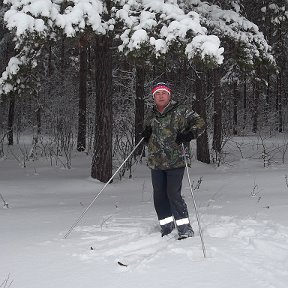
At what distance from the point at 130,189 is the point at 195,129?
4.31 metres

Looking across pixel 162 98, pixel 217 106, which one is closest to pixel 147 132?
pixel 162 98

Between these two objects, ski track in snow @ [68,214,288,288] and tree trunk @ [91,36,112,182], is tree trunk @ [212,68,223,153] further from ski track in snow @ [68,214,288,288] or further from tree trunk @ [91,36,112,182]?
ski track in snow @ [68,214,288,288]

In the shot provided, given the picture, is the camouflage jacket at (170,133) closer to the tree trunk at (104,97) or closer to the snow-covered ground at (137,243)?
the snow-covered ground at (137,243)

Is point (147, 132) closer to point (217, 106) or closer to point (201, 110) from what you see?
A: point (201, 110)

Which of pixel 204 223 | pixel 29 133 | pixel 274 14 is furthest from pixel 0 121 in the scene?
pixel 204 223

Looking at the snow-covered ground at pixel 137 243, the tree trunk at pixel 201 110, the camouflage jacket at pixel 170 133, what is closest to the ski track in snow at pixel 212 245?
the snow-covered ground at pixel 137 243

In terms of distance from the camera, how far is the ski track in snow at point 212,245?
3701 mm

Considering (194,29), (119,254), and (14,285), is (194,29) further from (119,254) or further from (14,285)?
(14,285)

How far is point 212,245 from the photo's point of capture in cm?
421

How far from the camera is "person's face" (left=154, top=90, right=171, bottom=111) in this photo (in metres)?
4.77

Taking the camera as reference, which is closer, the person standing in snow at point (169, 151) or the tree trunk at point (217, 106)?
the person standing in snow at point (169, 151)

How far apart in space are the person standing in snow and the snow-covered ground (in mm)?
303

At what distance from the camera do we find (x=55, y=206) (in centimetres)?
673

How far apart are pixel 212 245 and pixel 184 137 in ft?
4.15
